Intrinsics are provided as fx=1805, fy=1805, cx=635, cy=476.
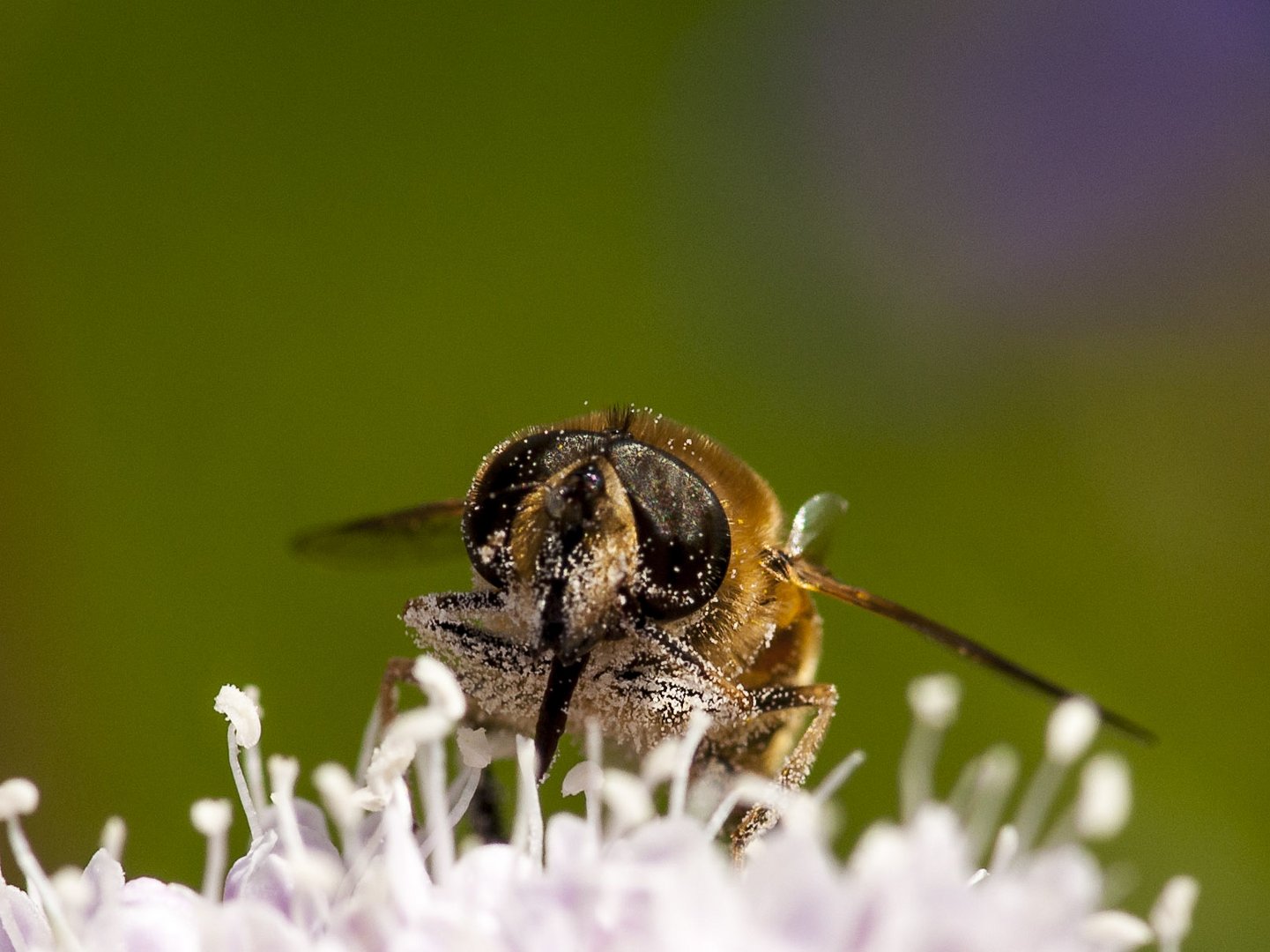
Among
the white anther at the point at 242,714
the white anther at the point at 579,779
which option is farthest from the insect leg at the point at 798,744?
the white anther at the point at 242,714

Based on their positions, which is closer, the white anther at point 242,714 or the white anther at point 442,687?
the white anther at point 442,687

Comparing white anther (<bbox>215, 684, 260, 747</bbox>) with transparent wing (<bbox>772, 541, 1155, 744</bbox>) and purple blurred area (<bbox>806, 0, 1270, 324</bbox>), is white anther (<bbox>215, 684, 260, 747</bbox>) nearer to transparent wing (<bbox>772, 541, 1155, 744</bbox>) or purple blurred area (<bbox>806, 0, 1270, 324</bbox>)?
transparent wing (<bbox>772, 541, 1155, 744</bbox>)

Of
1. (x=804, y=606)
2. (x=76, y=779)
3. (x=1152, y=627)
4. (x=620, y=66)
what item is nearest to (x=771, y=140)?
(x=620, y=66)

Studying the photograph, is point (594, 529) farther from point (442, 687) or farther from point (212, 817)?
point (212, 817)

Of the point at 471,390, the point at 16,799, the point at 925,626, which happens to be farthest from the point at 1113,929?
the point at 471,390

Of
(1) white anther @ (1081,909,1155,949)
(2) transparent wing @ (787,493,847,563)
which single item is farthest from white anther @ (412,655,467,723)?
(1) white anther @ (1081,909,1155,949)

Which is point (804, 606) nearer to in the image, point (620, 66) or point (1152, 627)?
point (1152, 627)

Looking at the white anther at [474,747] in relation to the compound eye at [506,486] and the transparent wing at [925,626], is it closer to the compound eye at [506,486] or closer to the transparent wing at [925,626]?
the compound eye at [506,486]
